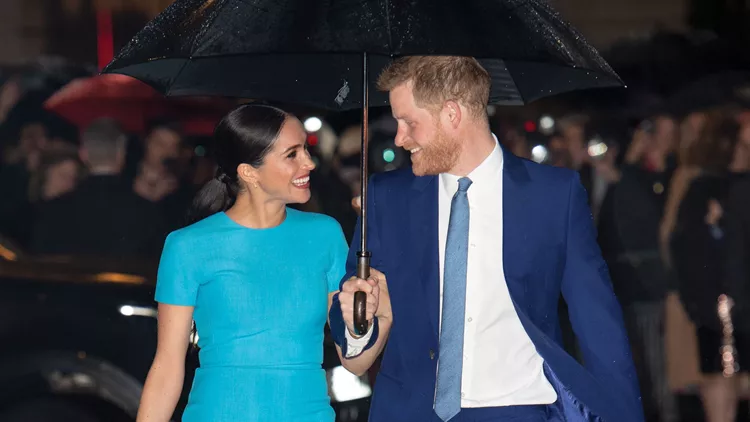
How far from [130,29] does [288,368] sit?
15496 mm

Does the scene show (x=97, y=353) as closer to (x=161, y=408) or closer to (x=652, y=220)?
(x=161, y=408)

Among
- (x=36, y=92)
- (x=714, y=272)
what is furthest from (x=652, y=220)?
(x=36, y=92)

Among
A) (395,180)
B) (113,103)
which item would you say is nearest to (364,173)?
(395,180)

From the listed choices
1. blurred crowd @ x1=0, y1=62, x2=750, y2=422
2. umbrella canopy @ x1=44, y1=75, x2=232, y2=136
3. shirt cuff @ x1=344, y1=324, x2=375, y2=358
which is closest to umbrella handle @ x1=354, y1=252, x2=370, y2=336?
shirt cuff @ x1=344, y1=324, x2=375, y2=358

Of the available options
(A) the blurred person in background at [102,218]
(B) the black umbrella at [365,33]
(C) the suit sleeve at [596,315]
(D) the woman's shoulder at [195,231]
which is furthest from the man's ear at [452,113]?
(A) the blurred person in background at [102,218]

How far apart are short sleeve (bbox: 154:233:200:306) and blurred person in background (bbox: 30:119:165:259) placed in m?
3.61

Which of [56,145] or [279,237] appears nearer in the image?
[279,237]

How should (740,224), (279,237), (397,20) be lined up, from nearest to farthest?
1. (397,20)
2. (279,237)
3. (740,224)

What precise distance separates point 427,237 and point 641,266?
19.4 ft

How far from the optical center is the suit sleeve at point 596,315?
13.2 feet

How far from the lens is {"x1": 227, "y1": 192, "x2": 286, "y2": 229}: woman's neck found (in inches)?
180

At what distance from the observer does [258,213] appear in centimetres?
459

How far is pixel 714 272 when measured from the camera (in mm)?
8906

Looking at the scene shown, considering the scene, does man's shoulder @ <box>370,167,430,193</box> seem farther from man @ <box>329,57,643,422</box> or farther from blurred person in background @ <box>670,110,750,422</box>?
blurred person in background @ <box>670,110,750,422</box>
